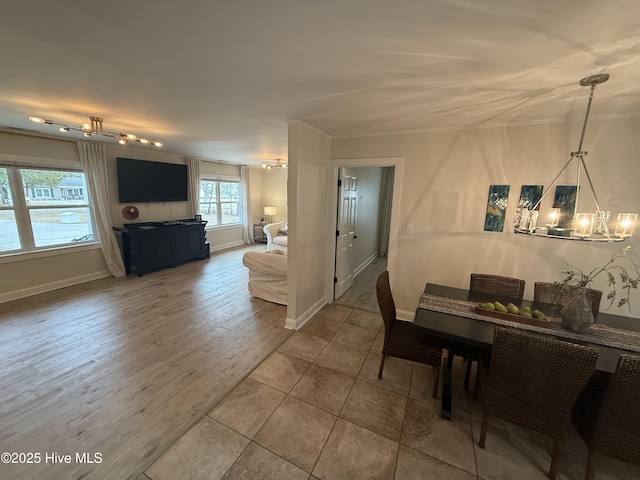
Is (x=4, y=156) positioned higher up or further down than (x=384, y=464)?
higher up

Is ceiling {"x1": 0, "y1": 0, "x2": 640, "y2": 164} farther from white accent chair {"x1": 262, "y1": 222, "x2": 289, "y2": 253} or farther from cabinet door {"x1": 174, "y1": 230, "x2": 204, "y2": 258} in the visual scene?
white accent chair {"x1": 262, "y1": 222, "x2": 289, "y2": 253}

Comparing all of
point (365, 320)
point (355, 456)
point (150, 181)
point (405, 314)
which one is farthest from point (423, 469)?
point (150, 181)

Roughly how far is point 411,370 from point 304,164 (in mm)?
2498

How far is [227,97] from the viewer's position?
7.19 ft

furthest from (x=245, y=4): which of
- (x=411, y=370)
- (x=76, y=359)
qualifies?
(x=76, y=359)

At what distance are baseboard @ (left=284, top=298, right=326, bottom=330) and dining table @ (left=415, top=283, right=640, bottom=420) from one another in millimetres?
1588

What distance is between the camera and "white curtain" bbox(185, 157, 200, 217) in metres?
6.15

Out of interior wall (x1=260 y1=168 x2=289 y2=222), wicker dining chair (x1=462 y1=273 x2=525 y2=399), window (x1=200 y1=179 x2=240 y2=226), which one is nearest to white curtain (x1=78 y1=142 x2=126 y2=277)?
window (x1=200 y1=179 x2=240 y2=226)

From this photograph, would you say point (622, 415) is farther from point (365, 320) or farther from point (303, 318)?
point (303, 318)

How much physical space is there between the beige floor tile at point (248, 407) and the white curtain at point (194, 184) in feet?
17.3

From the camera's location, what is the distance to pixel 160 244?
17.1 feet

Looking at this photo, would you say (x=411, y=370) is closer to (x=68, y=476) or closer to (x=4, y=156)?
(x=68, y=476)

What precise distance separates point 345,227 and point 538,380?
9.55 ft

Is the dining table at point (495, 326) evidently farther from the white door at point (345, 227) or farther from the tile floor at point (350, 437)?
the white door at point (345, 227)
